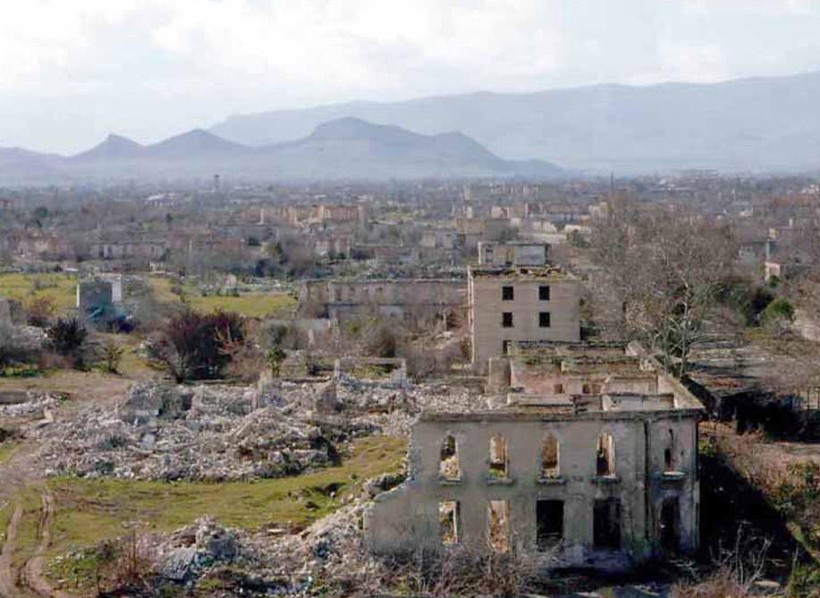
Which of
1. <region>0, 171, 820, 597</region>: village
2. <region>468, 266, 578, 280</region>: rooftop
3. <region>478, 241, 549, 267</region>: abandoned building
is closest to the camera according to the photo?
<region>0, 171, 820, 597</region>: village

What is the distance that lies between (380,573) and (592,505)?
4.11 meters

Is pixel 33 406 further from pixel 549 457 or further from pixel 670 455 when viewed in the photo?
pixel 670 455

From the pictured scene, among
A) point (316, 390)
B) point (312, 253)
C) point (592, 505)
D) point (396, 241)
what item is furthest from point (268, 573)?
point (396, 241)

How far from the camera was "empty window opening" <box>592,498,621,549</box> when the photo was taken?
24.8 meters

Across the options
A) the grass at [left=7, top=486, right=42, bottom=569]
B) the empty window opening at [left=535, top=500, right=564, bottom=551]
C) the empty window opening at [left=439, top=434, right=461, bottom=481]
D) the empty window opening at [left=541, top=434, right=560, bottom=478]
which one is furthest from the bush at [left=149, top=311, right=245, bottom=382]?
the empty window opening at [left=535, top=500, right=564, bottom=551]

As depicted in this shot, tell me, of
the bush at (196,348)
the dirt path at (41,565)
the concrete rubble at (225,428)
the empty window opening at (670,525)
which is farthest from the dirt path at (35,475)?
the empty window opening at (670,525)

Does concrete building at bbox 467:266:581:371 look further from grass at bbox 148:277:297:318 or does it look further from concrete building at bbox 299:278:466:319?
grass at bbox 148:277:297:318

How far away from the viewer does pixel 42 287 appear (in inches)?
2901

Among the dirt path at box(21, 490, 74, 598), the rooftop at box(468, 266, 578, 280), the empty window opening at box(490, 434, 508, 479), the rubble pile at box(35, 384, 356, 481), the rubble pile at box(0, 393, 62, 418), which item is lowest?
the dirt path at box(21, 490, 74, 598)

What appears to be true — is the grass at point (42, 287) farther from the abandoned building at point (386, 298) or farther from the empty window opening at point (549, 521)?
the empty window opening at point (549, 521)

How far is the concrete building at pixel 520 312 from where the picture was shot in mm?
44594

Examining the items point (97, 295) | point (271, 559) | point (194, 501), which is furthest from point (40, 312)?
point (271, 559)

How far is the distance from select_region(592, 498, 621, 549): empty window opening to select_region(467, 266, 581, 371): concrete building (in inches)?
765

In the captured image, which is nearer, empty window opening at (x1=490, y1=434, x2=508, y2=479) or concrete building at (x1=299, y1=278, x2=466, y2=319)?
empty window opening at (x1=490, y1=434, x2=508, y2=479)
